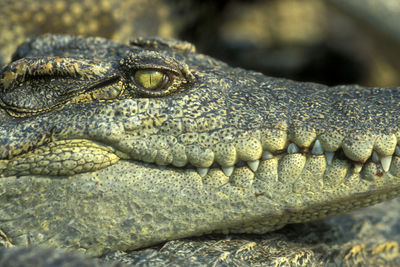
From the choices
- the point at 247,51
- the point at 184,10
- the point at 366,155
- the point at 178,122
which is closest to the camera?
the point at 366,155

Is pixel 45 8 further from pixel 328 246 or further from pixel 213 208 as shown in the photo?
pixel 328 246

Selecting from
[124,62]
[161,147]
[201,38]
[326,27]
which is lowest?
[161,147]

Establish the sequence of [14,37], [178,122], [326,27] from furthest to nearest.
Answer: [326,27], [14,37], [178,122]

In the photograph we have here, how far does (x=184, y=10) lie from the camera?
5125mm

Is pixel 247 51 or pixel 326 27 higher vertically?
pixel 326 27

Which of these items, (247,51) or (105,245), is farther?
(247,51)

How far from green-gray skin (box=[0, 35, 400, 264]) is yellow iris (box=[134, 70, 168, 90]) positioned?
25mm

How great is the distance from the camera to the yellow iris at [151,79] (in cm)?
243

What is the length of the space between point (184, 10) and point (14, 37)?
68.9 inches

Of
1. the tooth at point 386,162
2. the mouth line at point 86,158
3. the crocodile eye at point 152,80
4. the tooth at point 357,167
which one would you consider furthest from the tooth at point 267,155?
the crocodile eye at point 152,80

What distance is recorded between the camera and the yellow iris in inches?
95.7

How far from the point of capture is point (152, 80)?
2.43m

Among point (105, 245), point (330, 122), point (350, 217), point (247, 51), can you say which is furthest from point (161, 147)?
Result: point (247, 51)

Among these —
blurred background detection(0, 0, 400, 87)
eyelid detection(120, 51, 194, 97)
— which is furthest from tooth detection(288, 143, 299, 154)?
blurred background detection(0, 0, 400, 87)
